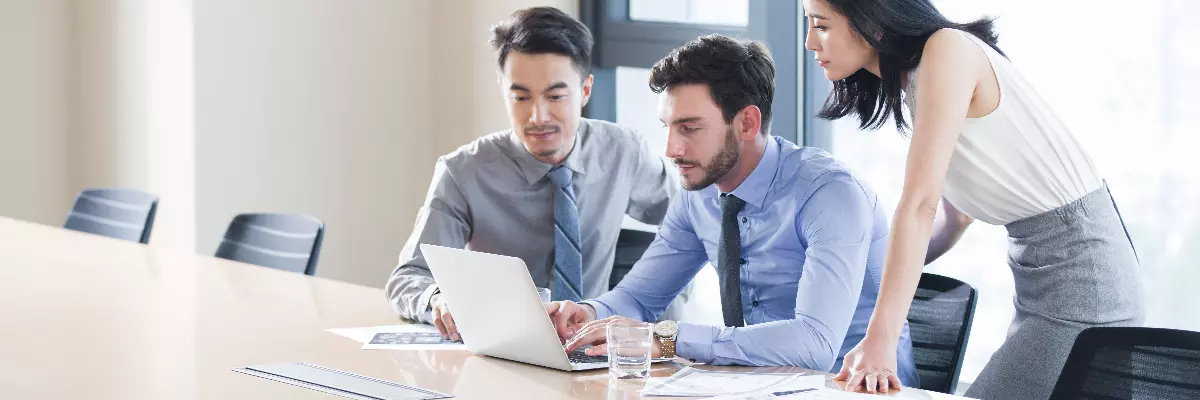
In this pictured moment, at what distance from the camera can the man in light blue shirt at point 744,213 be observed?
8.24 ft

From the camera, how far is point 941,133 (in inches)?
88.6

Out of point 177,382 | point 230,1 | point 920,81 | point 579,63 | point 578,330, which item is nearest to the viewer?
point 177,382

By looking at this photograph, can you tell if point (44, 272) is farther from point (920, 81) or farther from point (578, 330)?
point (920, 81)

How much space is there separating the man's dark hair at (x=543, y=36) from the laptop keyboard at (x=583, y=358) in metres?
1.07

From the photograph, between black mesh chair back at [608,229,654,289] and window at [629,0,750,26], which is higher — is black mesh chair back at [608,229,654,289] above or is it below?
below

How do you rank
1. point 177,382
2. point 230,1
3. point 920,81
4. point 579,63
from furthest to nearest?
1. point 230,1
2. point 579,63
3. point 920,81
4. point 177,382

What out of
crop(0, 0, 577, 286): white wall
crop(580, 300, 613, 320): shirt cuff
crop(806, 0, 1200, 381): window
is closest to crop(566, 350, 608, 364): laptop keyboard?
crop(580, 300, 613, 320): shirt cuff

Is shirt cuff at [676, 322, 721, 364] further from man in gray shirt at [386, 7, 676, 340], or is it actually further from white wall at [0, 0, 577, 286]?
white wall at [0, 0, 577, 286]

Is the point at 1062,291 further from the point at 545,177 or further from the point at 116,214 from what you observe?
the point at 116,214

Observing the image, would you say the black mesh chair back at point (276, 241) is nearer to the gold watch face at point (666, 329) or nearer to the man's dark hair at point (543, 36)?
the man's dark hair at point (543, 36)

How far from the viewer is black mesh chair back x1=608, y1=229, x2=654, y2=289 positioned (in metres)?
3.34

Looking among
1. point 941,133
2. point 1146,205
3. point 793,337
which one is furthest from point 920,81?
point 1146,205

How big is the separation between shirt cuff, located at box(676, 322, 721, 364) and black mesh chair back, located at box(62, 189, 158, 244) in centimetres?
261

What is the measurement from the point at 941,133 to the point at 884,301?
0.31 meters
